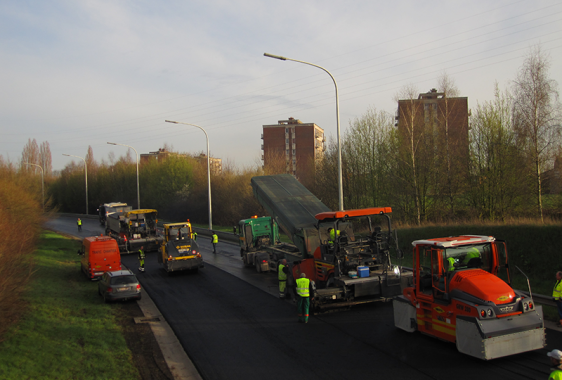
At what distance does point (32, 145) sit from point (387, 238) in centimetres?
9330

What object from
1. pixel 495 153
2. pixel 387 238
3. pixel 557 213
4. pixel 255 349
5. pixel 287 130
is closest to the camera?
pixel 255 349

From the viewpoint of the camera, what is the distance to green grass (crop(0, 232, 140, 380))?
789 centimetres

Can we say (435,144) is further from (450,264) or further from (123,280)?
(123,280)

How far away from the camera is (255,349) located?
9125mm

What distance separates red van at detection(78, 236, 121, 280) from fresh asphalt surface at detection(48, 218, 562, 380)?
14.9 ft

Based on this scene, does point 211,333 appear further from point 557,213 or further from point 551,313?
point 557,213

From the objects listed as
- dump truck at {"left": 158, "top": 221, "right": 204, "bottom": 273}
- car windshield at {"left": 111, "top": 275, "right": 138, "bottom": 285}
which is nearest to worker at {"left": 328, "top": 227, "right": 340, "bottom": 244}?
car windshield at {"left": 111, "top": 275, "right": 138, "bottom": 285}

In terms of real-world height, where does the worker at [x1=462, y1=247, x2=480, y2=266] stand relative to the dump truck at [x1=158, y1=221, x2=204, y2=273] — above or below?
above

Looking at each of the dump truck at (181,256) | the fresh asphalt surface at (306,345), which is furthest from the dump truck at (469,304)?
the dump truck at (181,256)

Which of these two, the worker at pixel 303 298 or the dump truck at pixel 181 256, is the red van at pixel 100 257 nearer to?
the dump truck at pixel 181 256

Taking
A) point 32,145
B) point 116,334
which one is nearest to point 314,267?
point 116,334

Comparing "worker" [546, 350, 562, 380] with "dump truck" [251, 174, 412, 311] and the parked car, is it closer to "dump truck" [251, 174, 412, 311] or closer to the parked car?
"dump truck" [251, 174, 412, 311]

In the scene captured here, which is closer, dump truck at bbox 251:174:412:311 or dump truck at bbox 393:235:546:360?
dump truck at bbox 393:235:546:360

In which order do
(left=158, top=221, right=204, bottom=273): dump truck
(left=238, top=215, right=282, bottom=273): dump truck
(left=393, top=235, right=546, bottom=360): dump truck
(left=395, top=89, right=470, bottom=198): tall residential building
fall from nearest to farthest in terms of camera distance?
(left=393, top=235, right=546, bottom=360): dump truck, (left=158, top=221, right=204, bottom=273): dump truck, (left=238, top=215, right=282, bottom=273): dump truck, (left=395, top=89, right=470, bottom=198): tall residential building
